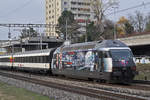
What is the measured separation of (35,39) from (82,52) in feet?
210

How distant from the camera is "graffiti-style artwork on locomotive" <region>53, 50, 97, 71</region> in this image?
20.6 metres

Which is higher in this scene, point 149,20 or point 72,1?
point 72,1

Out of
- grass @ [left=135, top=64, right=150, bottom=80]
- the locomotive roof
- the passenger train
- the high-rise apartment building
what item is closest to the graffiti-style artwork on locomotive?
the passenger train

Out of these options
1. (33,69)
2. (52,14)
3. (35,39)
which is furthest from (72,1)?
(33,69)

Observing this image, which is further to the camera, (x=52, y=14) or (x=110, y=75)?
(x=52, y=14)

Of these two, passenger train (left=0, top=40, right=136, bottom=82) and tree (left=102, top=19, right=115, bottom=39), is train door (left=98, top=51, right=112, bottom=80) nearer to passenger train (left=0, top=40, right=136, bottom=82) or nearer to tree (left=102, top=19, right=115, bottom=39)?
passenger train (left=0, top=40, right=136, bottom=82)

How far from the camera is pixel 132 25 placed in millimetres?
84125

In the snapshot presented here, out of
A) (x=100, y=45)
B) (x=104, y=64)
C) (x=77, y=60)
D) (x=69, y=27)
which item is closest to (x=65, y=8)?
(x=69, y=27)

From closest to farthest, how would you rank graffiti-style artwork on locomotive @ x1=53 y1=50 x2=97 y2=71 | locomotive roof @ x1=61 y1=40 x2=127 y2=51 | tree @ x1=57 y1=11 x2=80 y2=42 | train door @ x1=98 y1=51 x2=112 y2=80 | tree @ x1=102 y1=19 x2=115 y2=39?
1. train door @ x1=98 y1=51 x2=112 y2=80
2. locomotive roof @ x1=61 y1=40 x2=127 y2=51
3. graffiti-style artwork on locomotive @ x1=53 y1=50 x2=97 y2=71
4. tree @ x1=102 y1=19 x2=115 y2=39
5. tree @ x1=57 y1=11 x2=80 y2=42

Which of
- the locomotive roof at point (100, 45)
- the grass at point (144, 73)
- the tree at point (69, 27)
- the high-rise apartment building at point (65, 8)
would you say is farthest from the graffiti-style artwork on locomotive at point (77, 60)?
the high-rise apartment building at point (65, 8)

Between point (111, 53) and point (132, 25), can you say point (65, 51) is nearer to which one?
point (111, 53)

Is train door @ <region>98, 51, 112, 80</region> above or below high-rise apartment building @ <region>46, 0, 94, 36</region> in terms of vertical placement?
below

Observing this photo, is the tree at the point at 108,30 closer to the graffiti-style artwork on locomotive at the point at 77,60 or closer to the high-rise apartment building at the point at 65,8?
the high-rise apartment building at the point at 65,8

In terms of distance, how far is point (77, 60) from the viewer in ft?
74.6
